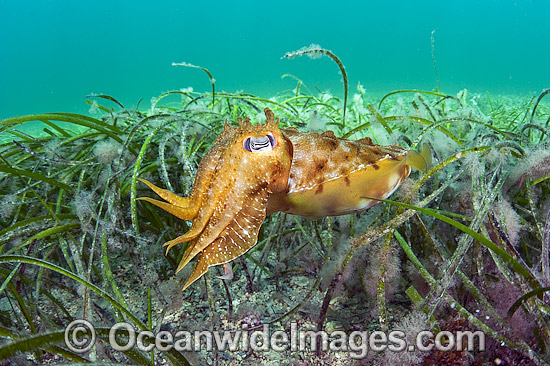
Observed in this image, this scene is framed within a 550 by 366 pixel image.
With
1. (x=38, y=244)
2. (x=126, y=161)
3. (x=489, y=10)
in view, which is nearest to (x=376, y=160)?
(x=126, y=161)

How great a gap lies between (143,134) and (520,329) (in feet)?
11.2

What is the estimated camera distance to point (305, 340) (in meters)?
2.10

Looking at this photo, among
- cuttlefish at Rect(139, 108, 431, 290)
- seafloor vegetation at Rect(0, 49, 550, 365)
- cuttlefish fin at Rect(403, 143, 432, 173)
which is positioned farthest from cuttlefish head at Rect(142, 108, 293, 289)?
cuttlefish fin at Rect(403, 143, 432, 173)

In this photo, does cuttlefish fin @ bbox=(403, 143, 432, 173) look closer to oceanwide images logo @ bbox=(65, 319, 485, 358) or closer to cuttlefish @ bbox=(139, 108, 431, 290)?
cuttlefish @ bbox=(139, 108, 431, 290)

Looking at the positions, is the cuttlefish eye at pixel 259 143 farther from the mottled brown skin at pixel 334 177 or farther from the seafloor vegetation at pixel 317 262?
the seafloor vegetation at pixel 317 262

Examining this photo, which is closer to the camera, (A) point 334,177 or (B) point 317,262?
(A) point 334,177

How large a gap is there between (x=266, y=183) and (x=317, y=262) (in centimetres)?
149

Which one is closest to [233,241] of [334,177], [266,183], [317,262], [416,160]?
[266,183]

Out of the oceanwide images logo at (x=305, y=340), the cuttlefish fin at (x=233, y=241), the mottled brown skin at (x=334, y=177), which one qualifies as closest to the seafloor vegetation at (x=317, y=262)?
the oceanwide images logo at (x=305, y=340)

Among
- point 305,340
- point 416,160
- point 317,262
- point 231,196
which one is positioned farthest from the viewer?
point 317,262

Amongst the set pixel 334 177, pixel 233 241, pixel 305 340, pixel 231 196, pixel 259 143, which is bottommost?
pixel 305 340

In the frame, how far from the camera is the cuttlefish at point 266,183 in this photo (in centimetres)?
143

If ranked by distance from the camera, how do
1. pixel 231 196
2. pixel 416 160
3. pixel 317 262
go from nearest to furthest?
pixel 231 196
pixel 416 160
pixel 317 262

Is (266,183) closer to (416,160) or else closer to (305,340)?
(416,160)
